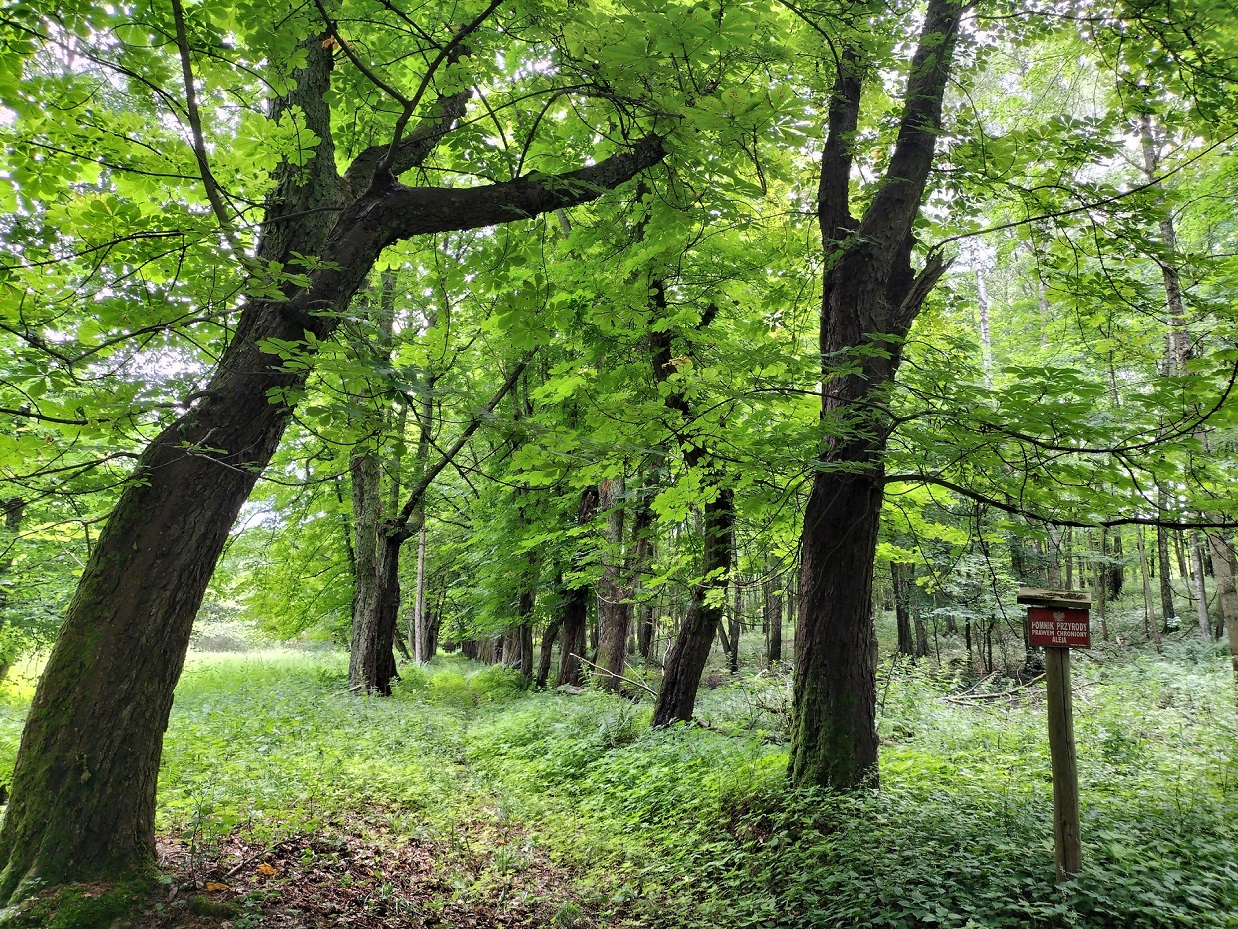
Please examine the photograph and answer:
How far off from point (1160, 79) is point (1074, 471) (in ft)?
10.7

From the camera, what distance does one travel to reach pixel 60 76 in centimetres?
346

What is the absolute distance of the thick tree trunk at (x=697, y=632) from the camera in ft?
24.2

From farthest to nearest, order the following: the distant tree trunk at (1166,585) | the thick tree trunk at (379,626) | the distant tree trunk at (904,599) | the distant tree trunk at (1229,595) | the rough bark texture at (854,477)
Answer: the distant tree trunk at (904,599)
the distant tree trunk at (1166,585)
the thick tree trunk at (379,626)
the distant tree trunk at (1229,595)
the rough bark texture at (854,477)

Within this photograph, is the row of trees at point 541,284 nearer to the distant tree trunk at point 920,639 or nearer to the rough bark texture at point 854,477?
the rough bark texture at point 854,477

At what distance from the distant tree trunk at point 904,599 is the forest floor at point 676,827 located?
11.3m

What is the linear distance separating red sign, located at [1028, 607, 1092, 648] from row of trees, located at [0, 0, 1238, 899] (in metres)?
0.58

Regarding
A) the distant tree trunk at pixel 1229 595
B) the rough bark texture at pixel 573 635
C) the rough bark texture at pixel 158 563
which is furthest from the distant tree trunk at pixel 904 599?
the rough bark texture at pixel 158 563

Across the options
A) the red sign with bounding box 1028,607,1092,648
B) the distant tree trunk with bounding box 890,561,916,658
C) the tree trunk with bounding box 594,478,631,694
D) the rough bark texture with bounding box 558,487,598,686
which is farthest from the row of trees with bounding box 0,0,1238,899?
the distant tree trunk with bounding box 890,561,916,658

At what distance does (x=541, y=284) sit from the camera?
4551mm

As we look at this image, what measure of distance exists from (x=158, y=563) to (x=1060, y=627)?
5.32 m

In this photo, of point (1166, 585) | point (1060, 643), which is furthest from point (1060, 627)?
point (1166, 585)

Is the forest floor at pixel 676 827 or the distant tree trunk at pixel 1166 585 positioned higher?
the distant tree trunk at pixel 1166 585

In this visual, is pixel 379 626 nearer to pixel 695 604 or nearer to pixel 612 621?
pixel 612 621

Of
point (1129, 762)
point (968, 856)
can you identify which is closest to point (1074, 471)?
point (968, 856)
